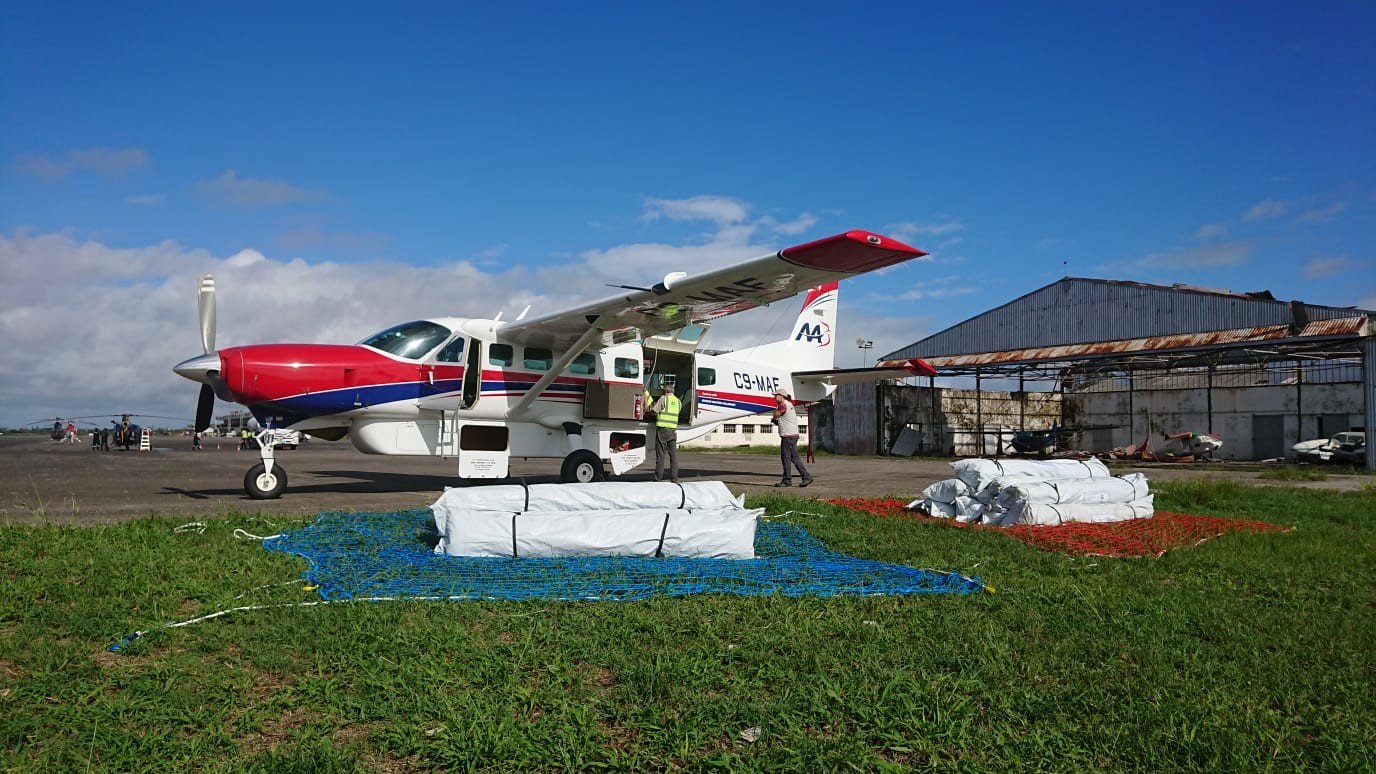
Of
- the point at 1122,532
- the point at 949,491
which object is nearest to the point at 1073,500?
the point at 1122,532

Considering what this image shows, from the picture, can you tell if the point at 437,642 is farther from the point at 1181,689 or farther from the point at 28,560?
the point at 28,560

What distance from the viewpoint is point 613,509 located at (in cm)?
646

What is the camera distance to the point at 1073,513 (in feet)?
27.5

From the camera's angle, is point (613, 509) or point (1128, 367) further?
point (1128, 367)

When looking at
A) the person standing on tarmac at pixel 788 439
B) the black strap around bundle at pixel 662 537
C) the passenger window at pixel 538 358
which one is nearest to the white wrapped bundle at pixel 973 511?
the black strap around bundle at pixel 662 537

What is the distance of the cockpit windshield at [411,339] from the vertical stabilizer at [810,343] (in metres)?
6.84

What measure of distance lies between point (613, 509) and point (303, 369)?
6669 mm

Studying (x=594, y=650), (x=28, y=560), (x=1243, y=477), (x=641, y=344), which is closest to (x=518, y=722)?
(x=594, y=650)

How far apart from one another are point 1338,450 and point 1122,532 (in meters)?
22.6

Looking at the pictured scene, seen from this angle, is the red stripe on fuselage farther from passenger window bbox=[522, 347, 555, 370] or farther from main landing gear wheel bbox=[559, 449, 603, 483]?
main landing gear wheel bbox=[559, 449, 603, 483]

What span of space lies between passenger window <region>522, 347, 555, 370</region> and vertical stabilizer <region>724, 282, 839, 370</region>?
4949mm

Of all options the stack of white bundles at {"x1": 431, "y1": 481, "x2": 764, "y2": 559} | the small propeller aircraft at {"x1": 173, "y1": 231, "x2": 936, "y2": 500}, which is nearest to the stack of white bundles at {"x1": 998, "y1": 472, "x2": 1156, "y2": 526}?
the small propeller aircraft at {"x1": 173, "y1": 231, "x2": 936, "y2": 500}

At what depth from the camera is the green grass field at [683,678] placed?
8.84ft

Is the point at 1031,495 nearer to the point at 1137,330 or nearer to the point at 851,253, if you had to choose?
the point at 851,253
